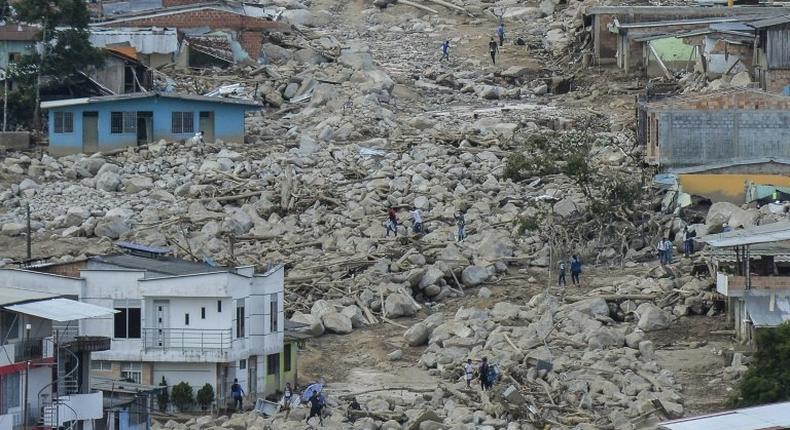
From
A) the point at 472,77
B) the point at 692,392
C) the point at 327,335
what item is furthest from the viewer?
the point at 472,77

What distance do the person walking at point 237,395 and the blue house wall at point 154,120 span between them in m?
18.6

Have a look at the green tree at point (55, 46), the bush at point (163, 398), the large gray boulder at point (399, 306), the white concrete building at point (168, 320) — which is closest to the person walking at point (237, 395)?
the white concrete building at point (168, 320)

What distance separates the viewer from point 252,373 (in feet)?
142

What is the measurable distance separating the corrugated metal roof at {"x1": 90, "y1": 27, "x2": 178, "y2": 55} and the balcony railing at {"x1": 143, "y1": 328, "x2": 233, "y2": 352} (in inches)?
976

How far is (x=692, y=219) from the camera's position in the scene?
52219mm

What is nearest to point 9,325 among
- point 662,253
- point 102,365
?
point 102,365

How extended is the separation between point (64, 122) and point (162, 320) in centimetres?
1821

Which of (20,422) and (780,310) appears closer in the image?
(20,422)

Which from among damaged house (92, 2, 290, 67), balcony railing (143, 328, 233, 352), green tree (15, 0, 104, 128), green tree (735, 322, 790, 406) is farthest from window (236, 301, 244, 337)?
damaged house (92, 2, 290, 67)

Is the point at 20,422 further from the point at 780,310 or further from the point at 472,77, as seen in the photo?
the point at 472,77

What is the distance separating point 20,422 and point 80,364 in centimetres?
178

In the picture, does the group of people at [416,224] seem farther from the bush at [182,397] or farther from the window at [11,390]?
the window at [11,390]

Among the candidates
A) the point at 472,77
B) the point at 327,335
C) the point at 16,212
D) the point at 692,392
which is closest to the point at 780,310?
the point at 692,392

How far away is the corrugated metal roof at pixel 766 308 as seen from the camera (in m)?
43.5
